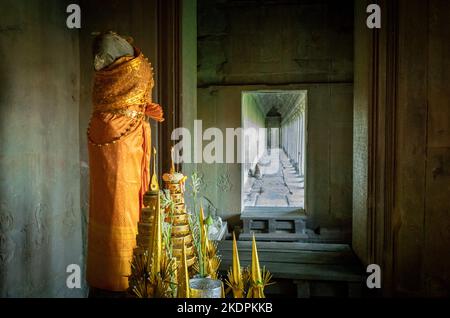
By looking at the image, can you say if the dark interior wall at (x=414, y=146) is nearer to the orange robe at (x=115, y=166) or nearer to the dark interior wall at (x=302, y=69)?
the orange robe at (x=115, y=166)

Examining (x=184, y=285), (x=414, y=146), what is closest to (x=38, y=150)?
(x=184, y=285)

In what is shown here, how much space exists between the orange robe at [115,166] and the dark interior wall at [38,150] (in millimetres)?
1036

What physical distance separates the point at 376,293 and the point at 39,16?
433 cm

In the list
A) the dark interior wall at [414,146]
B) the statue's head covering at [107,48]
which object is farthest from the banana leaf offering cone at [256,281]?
the dark interior wall at [414,146]

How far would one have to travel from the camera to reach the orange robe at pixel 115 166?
2539 millimetres

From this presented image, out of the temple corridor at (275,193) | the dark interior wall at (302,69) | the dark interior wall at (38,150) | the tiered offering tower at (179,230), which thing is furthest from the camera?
the temple corridor at (275,193)

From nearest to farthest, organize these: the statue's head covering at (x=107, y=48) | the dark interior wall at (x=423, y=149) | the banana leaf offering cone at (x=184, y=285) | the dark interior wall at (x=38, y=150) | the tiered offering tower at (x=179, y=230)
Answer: the banana leaf offering cone at (x=184, y=285) < the tiered offering tower at (x=179, y=230) < the statue's head covering at (x=107, y=48) < the dark interior wall at (x=38, y=150) < the dark interior wall at (x=423, y=149)

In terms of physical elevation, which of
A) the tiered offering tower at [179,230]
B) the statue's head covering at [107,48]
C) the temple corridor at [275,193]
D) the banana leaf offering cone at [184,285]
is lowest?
the temple corridor at [275,193]

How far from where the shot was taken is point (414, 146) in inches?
138

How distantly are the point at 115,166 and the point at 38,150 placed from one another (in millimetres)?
1367

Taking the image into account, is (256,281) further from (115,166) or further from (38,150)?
(38,150)

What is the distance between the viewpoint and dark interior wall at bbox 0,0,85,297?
312 centimetres
